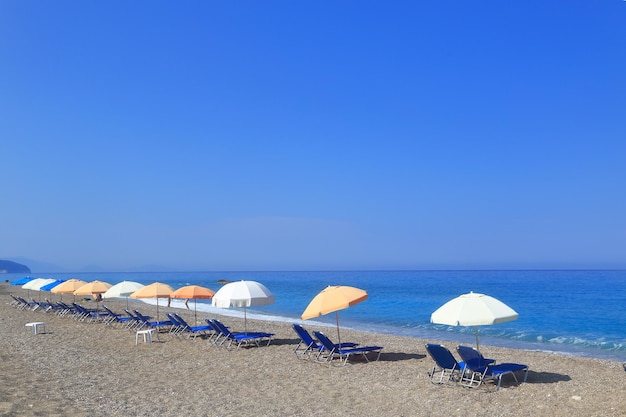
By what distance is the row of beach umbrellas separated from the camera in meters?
7.74

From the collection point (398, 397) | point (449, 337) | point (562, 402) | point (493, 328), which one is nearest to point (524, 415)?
point (562, 402)

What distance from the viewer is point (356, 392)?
7652 mm

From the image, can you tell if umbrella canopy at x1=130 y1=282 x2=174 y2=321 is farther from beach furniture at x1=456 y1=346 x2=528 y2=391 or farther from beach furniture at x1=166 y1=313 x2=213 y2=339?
beach furniture at x1=456 y1=346 x2=528 y2=391

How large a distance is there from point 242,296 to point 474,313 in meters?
5.52

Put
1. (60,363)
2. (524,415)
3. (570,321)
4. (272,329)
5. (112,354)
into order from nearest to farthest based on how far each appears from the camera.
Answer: (524,415) < (60,363) < (112,354) < (272,329) < (570,321)

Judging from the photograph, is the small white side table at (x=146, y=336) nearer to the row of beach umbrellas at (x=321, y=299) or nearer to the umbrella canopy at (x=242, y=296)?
the row of beach umbrellas at (x=321, y=299)

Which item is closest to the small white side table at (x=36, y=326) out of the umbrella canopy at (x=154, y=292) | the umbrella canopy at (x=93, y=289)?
the umbrella canopy at (x=93, y=289)

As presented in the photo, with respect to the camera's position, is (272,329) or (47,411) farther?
(272,329)

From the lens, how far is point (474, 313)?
25.4ft

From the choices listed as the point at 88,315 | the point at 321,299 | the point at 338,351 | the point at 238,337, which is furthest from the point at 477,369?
the point at 88,315

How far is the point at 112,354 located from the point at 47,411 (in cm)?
510

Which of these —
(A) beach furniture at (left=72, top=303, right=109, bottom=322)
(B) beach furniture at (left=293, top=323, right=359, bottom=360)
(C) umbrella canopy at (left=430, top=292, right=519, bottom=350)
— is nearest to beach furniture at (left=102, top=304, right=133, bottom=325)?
(A) beach furniture at (left=72, top=303, right=109, bottom=322)

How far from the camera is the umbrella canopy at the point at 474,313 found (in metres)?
7.63

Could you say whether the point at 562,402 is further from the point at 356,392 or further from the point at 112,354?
the point at 112,354
